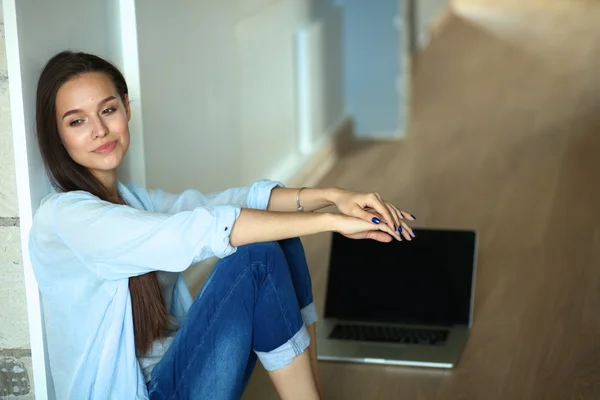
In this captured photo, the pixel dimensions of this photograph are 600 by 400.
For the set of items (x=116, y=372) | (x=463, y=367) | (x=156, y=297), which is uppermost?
(x=156, y=297)

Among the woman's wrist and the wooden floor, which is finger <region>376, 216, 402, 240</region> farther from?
the wooden floor

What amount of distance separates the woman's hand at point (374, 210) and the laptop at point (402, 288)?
0.84 m

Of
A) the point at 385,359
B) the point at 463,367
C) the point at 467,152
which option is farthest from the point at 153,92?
the point at 467,152

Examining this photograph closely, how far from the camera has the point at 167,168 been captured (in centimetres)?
274

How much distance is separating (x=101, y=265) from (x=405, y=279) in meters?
1.25

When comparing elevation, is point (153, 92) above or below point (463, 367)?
above

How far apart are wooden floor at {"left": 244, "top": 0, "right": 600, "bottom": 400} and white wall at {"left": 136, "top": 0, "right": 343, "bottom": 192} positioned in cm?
43

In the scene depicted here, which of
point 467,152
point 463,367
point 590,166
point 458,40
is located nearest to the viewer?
point 463,367

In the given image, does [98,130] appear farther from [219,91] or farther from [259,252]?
[219,91]

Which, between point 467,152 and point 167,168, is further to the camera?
point 467,152

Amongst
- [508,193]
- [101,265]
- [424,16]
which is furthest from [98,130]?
[424,16]

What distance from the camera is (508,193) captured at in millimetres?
3867

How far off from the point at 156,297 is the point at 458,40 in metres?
5.66

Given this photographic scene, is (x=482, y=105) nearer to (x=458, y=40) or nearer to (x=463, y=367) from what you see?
(x=458, y=40)
